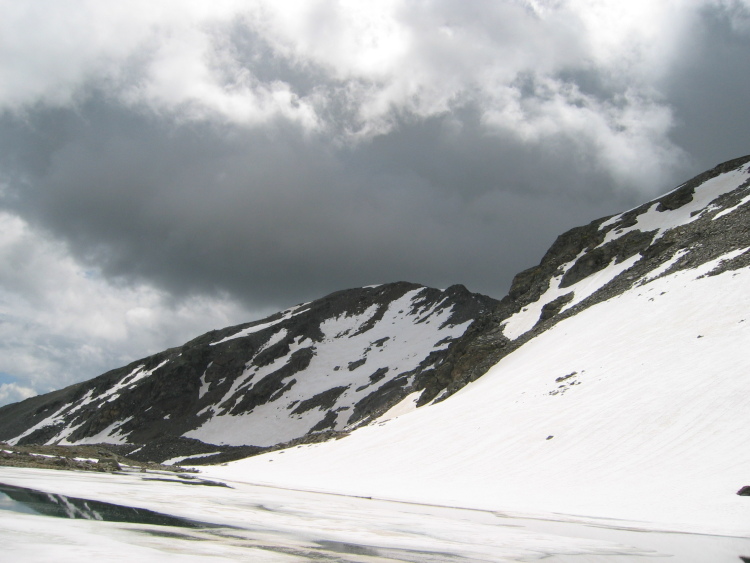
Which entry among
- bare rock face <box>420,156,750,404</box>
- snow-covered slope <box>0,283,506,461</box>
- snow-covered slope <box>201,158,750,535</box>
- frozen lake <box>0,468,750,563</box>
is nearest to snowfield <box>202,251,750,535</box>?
→ snow-covered slope <box>201,158,750,535</box>

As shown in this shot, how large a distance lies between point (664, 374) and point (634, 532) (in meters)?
13.7

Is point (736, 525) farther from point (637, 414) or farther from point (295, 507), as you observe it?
point (295, 507)

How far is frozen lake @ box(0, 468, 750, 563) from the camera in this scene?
6.79 metres

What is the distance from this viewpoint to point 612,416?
72.0 ft

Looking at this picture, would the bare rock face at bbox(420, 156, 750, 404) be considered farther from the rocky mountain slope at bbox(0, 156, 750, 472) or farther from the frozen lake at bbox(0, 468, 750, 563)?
the frozen lake at bbox(0, 468, 750, 563)

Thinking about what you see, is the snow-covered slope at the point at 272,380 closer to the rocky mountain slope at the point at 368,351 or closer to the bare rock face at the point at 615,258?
the rocky mountain slope at the point at 368,351

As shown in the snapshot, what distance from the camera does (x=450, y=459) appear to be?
2470 centimetres

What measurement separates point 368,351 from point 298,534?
89.7 meters

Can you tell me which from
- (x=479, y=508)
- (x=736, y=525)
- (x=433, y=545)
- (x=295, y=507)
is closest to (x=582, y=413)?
(x=479, y=508)

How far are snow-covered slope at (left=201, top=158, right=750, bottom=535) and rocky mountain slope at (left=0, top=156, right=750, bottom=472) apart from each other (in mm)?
499

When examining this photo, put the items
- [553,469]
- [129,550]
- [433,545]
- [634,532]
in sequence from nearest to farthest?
[129,550] < [433,545] < [634,532] < [553,469]

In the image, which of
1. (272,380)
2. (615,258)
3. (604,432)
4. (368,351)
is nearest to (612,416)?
(604,432)

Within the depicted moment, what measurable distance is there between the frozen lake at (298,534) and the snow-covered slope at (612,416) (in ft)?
10.1

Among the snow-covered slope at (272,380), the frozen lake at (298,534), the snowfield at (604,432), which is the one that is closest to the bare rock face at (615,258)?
the snowfield at (604,432)
